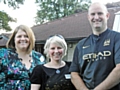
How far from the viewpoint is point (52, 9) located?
30.3 m

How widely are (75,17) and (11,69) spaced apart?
1232cm

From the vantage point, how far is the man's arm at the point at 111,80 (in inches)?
93.7

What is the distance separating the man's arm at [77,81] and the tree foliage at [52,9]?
27377mm

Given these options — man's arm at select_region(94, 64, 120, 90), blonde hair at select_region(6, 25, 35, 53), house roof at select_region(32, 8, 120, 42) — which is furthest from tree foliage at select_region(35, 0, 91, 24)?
man's arm at select_region(94, 64, 120, 90)

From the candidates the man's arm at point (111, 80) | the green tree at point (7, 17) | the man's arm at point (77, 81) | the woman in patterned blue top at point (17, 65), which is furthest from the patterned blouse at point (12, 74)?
the green tree at point (7, 17)

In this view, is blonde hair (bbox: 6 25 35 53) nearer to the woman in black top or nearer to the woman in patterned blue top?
the woman in patterned blue top

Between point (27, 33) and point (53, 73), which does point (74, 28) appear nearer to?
point (27, 33)

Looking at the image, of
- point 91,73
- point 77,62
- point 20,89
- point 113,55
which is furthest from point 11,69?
point 113,55

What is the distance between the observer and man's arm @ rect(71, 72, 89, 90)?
2.60 metres

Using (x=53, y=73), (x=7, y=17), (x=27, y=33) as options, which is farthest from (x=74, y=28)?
(x=53, y=73)

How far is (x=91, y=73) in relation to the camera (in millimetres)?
2514

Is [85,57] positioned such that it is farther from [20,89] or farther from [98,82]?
[20,89]

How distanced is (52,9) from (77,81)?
2805 cm

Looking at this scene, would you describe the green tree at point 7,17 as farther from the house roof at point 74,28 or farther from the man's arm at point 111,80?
the man's arm at point 111,80
